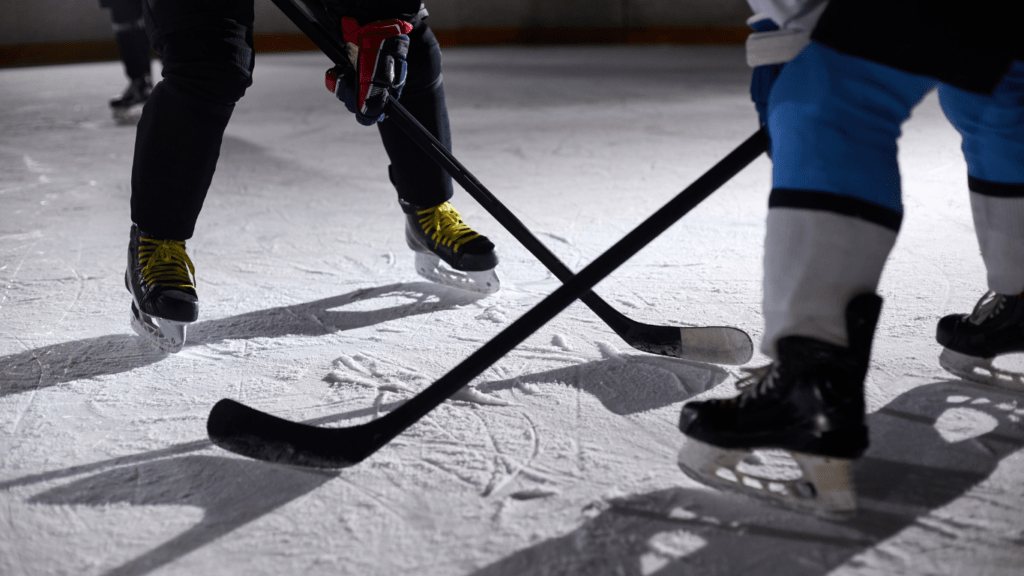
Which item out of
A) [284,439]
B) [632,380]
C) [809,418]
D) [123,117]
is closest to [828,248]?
[809,418]

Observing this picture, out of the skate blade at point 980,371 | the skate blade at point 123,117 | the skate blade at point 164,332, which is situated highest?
the skate blade at point 980,371

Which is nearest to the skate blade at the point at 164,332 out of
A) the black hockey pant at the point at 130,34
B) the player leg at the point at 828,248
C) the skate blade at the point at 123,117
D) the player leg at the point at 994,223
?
the player leg at the point at 828,248

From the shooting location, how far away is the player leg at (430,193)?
5.17 ft

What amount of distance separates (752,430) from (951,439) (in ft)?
1.03

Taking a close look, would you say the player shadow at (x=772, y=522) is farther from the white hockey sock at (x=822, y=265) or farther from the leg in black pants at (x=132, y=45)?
the leg in black pants at (x=132, y=45)

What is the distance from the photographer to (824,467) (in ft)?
2.64

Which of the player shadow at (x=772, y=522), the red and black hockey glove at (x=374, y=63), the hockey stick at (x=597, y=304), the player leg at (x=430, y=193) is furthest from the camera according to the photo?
the player leg at (x=430, y=193)

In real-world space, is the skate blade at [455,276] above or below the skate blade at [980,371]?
below

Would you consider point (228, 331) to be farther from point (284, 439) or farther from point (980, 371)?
point (980, 371)

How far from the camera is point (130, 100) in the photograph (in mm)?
3926

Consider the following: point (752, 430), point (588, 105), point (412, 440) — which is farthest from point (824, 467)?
point (588, 105)

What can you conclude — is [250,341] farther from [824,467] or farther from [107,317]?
[824,467]

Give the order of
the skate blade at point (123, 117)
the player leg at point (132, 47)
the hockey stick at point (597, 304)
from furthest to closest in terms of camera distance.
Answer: the player leg at point (132, 47), the skate blade at point (123, 117), the hockey stick at point (597, 304)

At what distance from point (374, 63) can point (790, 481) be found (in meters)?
0.90
